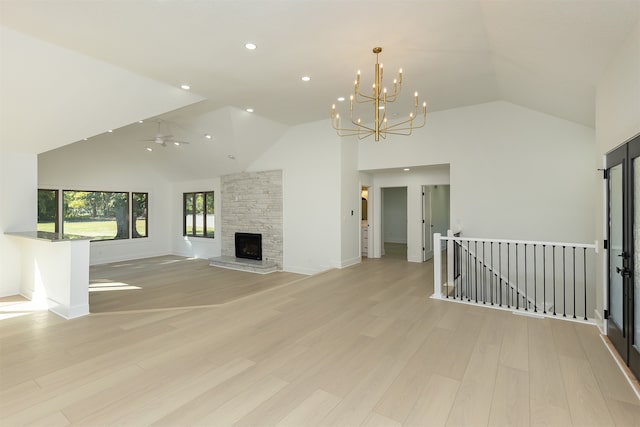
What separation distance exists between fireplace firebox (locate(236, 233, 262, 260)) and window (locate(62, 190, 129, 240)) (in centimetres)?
403

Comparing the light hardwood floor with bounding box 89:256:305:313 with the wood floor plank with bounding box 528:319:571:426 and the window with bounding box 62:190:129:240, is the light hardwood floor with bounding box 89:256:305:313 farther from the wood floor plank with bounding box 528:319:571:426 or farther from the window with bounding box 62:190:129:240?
the wood floor plank with bounding box 528:319:571:426

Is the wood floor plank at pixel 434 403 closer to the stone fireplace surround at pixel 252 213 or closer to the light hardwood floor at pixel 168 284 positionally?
the light hardwood floor at pixel 168 284

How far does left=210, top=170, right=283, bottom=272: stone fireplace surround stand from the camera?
839cm

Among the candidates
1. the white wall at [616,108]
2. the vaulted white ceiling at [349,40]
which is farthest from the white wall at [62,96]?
the white wall at [616,108]

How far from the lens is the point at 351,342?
3.12 meters

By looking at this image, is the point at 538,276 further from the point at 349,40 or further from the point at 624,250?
the point at 349,40

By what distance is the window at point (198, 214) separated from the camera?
10742mm

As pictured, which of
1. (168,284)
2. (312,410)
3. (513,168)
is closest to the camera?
(312,410)

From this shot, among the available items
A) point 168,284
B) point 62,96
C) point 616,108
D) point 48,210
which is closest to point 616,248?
point 616,108

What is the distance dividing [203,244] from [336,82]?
306 inches

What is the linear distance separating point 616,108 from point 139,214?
11906 mm

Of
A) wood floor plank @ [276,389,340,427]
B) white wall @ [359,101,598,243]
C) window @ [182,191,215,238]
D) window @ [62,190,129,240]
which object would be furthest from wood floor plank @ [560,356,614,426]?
window @ [62,190,129,240]

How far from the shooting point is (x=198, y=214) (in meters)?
11.0

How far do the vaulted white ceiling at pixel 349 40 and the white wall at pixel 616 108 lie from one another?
0.14m
